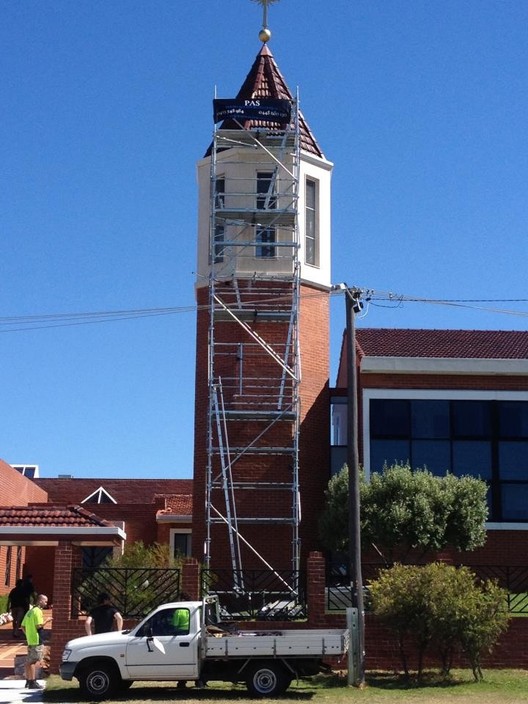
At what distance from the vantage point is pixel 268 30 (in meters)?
34.2

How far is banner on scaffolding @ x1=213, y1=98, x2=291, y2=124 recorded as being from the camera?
3053 cm

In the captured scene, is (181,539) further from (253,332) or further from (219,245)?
(219,245)

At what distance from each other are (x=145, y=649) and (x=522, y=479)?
45.8 feet

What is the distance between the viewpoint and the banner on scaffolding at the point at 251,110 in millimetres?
30531

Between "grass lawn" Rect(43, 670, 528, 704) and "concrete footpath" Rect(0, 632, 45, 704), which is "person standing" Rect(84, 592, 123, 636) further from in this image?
"concrete footpath" Rect(0, 632, 45, 704)

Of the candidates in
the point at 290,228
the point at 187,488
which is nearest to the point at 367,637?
the point at 290,228

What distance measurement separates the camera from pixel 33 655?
1967 centimetres

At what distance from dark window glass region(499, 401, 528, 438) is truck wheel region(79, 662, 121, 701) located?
47.4 feet

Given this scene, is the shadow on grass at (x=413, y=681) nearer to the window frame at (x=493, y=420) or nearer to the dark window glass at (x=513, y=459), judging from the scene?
the window frame at (x=493, y=420)

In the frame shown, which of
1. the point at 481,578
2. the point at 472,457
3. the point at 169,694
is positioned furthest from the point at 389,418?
the point at 169,694

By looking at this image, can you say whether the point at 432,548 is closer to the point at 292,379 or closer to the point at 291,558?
the point at 291,558

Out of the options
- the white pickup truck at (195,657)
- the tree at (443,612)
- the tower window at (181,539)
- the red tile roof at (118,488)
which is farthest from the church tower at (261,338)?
the red tile roof at (118,488)

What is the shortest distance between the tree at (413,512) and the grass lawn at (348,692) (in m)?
5.58

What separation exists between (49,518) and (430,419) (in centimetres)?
1067
